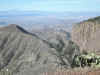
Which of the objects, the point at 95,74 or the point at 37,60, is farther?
the point at 37,60

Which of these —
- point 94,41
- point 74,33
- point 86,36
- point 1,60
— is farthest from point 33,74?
point 1,60

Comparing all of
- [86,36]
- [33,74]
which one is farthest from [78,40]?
[33,74]

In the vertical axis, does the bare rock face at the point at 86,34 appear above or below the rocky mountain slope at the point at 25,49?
above

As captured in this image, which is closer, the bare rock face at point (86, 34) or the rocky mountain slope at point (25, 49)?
the bare rock face at point (86, 34)

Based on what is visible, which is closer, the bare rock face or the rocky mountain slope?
the bare rock face

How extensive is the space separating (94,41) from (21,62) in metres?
18.6

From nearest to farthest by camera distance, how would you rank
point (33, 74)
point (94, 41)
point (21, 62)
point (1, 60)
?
point (33, 74), point (94, 41), point (21, 62), point (1, 60)

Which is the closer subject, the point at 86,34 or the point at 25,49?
the point at 86,34

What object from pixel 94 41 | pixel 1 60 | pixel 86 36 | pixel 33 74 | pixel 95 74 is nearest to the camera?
pixel 95 74

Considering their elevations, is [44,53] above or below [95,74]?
below

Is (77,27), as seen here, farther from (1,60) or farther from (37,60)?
(1,60)

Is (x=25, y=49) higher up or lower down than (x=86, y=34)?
lower down

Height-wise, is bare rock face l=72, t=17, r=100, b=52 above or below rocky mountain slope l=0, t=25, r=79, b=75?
above

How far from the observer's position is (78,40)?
59.3 m
